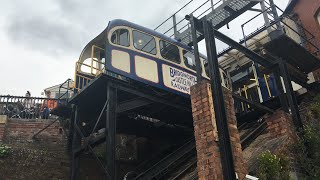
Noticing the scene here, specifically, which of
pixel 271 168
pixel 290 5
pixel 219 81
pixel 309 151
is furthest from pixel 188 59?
pixel 271 168

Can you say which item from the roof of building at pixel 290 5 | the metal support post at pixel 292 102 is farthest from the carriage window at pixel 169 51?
the roof of building at pixel 290 5

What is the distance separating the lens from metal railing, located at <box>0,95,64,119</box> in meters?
13.7

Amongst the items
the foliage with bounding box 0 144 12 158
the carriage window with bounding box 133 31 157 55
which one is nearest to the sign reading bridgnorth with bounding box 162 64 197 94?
the carriage window with bounding box 133 31 157 55

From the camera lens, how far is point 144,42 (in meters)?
11.2

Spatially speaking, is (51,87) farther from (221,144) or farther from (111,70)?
(221,144)

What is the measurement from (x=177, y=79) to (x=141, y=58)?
1.65m

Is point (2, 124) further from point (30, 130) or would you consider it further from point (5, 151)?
point (5, 151)

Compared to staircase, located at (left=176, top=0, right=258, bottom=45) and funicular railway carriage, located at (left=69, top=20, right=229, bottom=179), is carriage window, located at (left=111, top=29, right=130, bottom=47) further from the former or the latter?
staircase, located at (left=176, top=0, right=258, bottom=45)

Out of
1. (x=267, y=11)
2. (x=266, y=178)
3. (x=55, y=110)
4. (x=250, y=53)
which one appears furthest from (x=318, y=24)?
(x=55, y=110)

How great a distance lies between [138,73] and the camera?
10469mm

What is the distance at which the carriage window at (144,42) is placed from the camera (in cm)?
1091

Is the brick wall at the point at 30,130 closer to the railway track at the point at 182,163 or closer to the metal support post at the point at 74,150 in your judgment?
the metal support post at the point at 74,150

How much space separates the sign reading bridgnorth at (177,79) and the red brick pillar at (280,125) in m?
4.23

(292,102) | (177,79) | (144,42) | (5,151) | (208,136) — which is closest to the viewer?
(208,136)
